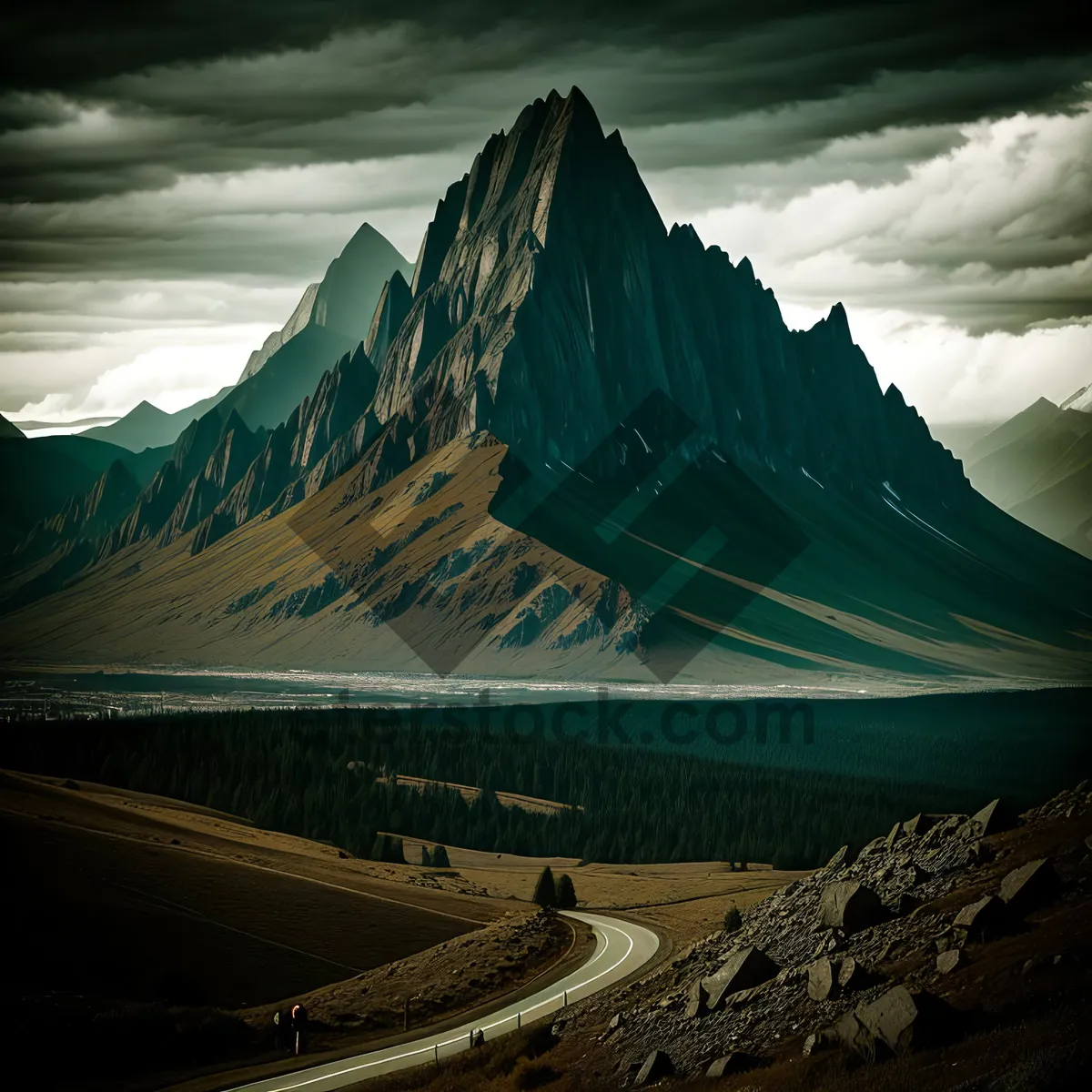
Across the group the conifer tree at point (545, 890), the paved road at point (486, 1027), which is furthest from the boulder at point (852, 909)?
the conifer tree at point (545, 890)

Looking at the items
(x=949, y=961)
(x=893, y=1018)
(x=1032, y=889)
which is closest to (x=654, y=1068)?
(x=893, y=1018)

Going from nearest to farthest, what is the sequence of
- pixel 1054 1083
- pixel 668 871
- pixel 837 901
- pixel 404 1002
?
pixel 1054 1083
pixel 837 901
pixel 404 1002
pixel 668 871

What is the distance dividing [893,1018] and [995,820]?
2211cm

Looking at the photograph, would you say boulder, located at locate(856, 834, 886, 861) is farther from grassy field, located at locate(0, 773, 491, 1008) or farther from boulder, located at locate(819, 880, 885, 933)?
grassy field, located at locate(0, 773, 491, 1008)

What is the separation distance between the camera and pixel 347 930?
90.1 meters

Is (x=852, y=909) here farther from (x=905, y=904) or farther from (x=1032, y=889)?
(x=1032, y=889)

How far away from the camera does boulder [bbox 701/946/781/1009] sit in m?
49.8

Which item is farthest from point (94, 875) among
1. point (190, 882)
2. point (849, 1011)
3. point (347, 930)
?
point (849, 1011)

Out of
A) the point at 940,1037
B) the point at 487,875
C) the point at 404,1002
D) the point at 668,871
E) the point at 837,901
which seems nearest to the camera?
the point at 940,1037

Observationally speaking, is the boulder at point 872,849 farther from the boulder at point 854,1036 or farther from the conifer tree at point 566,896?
the conifer tree at point 566,896

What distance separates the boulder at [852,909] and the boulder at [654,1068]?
1097cm

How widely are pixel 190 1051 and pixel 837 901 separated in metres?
32.0

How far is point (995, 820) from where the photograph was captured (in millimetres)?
57938

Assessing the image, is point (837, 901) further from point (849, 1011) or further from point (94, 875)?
point (94, 875)
